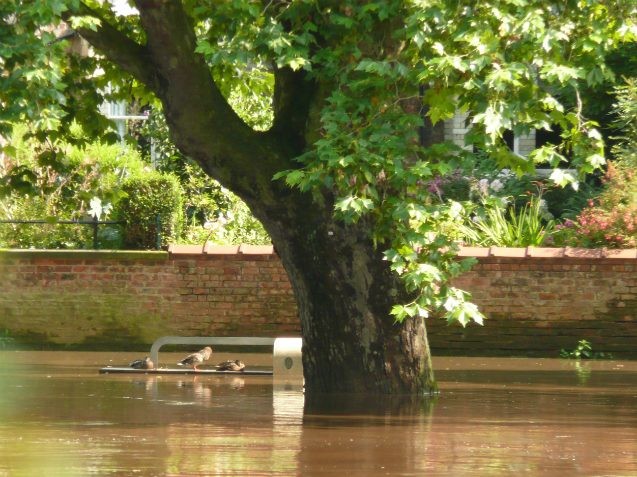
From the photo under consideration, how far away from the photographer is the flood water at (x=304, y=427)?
9398 mm

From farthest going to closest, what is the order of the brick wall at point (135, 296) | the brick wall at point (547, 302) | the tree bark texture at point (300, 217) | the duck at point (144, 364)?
the brick wall at point (135, 296) → the brick wall at point (547, 302) → the duck at point (144, 364) → the tree bark texture at point (300, 217)

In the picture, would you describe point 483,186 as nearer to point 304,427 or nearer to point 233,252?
point 233,252

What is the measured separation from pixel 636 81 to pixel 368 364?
11065 millimetres

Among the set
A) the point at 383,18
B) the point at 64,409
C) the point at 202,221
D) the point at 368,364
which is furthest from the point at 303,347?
the point at 202,221

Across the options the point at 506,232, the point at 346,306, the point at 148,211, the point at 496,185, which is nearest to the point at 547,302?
the point at 506,232

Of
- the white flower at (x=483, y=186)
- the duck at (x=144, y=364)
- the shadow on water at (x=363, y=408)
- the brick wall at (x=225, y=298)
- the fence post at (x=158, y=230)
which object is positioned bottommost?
the shadow on water at (x=363, y=408)

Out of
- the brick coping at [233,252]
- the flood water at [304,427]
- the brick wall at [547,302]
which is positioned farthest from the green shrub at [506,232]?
the flood water at [304,427]

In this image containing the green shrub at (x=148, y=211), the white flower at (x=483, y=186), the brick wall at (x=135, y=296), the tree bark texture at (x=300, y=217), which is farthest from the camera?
the white flower at (x=483, y=186)

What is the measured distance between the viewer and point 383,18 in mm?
11148

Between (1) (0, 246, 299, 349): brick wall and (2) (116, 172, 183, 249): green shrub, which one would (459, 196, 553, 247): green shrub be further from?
(2) (116, 172, 183, 249): green shrub

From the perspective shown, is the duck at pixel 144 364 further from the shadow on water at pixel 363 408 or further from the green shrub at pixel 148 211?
the green shrub at pixel 148 211

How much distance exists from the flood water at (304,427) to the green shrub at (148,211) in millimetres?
4491

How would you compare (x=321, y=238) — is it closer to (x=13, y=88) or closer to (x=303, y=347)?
(x=303, y=347)

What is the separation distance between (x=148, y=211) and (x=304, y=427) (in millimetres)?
10298
